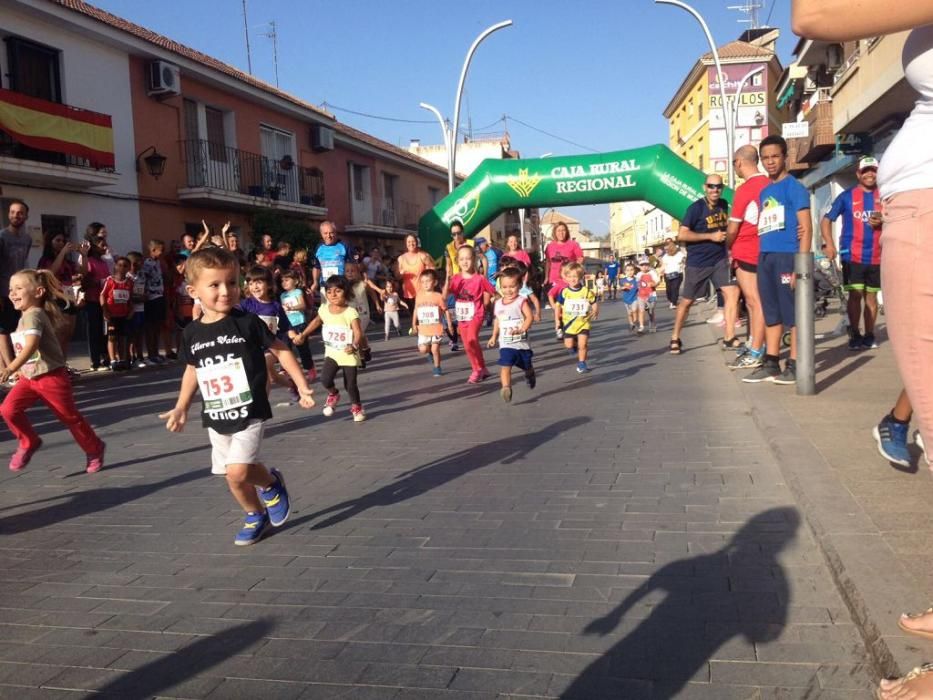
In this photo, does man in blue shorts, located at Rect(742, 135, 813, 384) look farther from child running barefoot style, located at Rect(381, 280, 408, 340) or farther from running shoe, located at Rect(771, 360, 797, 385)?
child running barefoot style, located at Rect(381, 280, 408, 340)

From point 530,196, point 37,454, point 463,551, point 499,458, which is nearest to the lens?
point 463,551

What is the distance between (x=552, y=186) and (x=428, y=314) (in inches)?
334

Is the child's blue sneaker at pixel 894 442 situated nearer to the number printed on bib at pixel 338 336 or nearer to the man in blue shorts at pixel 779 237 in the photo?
the man in blue shorts at pixel 779 237

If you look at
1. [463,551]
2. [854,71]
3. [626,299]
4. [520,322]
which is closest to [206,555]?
[463,551]

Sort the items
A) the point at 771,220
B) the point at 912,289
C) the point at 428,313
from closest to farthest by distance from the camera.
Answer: the point at 912,289 < the point at 771,220 < the point at 428,313

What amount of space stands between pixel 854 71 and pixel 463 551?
19311mm

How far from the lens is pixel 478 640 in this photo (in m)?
3.02

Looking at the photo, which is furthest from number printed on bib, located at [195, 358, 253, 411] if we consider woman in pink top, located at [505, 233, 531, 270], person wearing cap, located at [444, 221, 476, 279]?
woman in pink top, located at [505, 233, 531, 270]

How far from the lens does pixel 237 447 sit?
421cm

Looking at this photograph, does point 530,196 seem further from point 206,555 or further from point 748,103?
point 748,103

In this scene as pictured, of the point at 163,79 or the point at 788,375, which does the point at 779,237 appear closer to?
the point at 788,375

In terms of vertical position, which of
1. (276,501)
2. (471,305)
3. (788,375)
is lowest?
(276,501)

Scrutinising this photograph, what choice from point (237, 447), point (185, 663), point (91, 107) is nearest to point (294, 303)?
point (237, 447)

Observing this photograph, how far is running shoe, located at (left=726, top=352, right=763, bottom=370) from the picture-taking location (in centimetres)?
936
